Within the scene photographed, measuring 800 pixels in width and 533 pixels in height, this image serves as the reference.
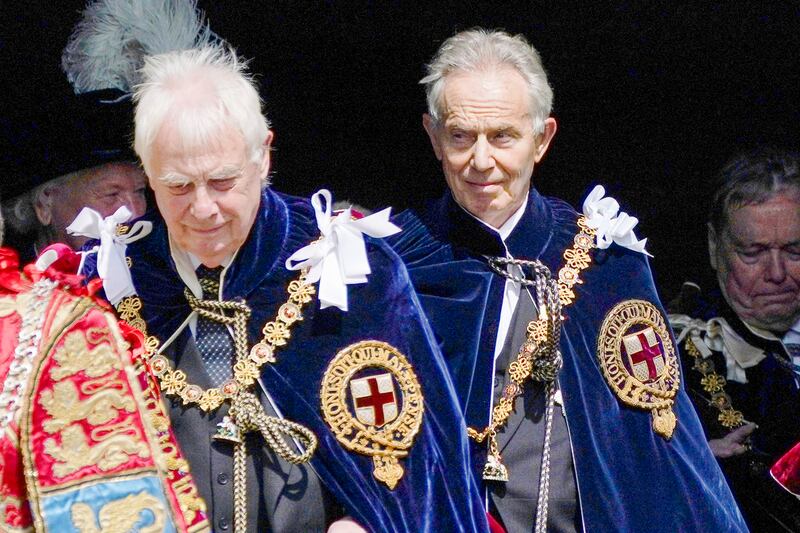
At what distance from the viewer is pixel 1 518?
2.65 metres

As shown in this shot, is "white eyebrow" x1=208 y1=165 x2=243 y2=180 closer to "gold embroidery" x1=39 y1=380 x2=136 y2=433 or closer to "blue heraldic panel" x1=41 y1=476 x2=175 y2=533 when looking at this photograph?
"gold embroidery" x1=39 y1=380 x2=136 y2=433

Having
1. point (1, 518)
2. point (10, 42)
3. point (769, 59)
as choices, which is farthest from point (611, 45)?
point (1, 518)

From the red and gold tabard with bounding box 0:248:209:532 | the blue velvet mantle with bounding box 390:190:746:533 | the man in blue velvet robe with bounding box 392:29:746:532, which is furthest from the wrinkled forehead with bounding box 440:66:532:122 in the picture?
the red and gold tabard with bounding box 0:248:209:532

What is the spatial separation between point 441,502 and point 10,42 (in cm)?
238

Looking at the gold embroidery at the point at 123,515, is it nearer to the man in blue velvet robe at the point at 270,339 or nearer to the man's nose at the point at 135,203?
the man in blue velvet robe at the point at 270,339

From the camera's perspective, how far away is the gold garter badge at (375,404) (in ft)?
11.5

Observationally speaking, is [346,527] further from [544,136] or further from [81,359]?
[544,136]

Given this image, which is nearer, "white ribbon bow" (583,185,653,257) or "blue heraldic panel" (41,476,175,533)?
"blue heraldic panel" (41,476,175,533)

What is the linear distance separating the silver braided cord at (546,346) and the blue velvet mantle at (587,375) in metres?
0.04

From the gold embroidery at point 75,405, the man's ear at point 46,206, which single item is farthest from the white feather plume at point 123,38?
the gold embroidery at point 75,405

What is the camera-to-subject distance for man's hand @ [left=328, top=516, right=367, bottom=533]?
3426 mm

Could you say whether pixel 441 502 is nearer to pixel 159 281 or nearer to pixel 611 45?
pixel 159 281

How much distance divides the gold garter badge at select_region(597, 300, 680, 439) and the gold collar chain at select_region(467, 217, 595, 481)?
0.16 meters

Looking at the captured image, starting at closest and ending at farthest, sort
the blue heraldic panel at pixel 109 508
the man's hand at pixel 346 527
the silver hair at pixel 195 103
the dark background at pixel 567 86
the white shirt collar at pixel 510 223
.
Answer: the blue heraldic panel at pixel 109 508, the silver hair at pixel 195 103, the man's hand at pixel 346 527, the white shirt collar at pixel 510 223, the dark background at pixel 567 86
